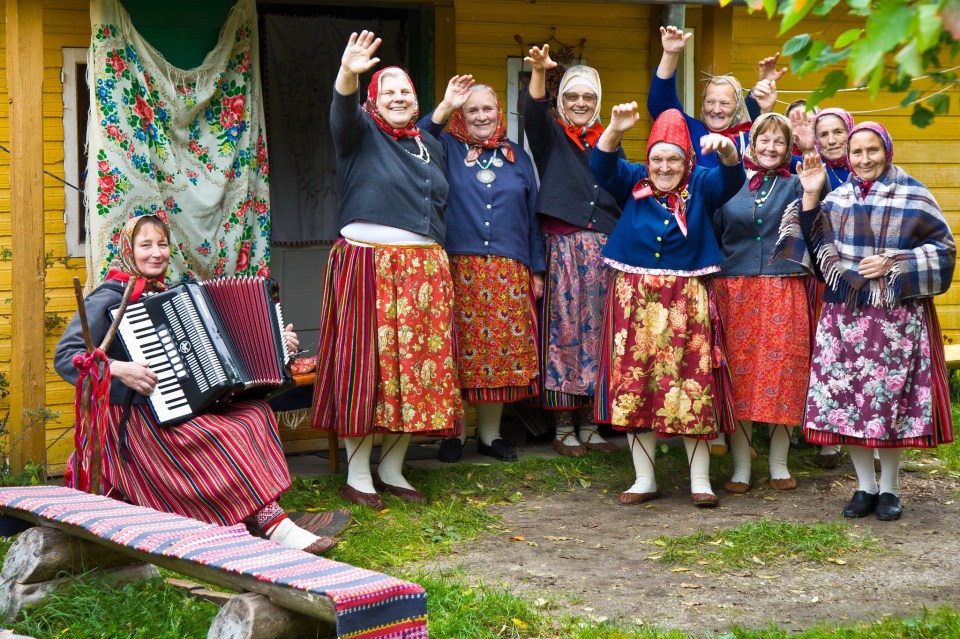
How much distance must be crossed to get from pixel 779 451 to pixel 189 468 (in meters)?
2.91

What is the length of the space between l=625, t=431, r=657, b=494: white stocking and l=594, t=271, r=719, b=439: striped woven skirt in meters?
0.18

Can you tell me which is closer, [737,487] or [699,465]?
[699,465]

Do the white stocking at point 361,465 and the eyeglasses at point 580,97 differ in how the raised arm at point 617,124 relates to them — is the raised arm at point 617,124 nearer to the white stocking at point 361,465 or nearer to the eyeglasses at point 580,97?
the eyeglasses at point 580,97

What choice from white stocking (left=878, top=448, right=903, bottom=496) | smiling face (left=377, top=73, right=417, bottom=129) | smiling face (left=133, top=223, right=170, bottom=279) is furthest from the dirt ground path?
smiling face (left=377, top=73, right=417, bottom=129)

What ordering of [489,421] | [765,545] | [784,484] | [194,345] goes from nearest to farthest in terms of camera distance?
[194,345], [765,545], [784,484], [489,421]

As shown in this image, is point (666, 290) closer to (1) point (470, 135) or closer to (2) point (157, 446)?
(1) point (470, 135)

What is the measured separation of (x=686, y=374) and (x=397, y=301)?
4.50 ft

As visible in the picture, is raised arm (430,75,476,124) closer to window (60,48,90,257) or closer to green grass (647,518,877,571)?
window (60,48,90,257)

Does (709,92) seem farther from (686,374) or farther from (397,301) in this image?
(397,301)

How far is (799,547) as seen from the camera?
4.56 meters

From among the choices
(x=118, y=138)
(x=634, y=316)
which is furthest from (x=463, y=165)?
(x=118, y=138)

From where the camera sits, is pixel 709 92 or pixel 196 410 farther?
pixel 709 92

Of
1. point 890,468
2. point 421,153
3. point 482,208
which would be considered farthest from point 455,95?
point 890,468

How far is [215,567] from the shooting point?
3.04m
